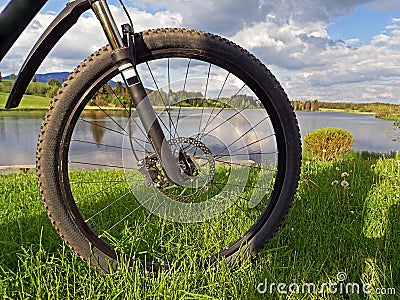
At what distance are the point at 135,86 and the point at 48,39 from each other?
1.44ft

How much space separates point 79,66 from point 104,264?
2.97 feet

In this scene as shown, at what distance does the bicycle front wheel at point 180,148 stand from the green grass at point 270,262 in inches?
5.6

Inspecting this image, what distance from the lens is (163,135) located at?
1.95 m

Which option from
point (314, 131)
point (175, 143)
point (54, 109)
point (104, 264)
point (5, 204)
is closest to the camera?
point (54, 109)

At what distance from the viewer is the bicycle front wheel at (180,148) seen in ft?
6.10

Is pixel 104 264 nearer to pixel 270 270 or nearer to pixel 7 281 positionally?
pixel 7 281

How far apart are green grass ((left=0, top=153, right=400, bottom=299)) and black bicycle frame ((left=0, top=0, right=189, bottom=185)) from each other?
19.7 inches

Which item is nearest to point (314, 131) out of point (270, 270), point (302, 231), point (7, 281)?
point (302, 231)

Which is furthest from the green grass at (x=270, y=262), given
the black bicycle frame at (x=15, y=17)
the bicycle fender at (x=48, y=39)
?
the black bicycle frame at (x=15, y=17)

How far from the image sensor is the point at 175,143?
6.83 ft

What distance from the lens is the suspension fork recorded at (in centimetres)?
184

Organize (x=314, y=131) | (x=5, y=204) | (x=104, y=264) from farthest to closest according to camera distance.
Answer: (x=314, y=131)
(x=5, y=204)
(x=104, y=264)

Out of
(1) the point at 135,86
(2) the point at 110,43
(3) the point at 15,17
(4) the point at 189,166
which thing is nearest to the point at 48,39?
(3) the point at 15,17

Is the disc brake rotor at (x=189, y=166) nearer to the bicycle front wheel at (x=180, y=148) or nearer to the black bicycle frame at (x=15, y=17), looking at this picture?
the bicycle front wheel at (x=180, y=148)
